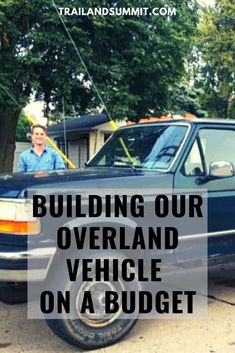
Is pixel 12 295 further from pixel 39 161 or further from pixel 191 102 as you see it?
pixel 191 102

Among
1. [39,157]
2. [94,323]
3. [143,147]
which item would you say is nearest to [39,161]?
[39,157]

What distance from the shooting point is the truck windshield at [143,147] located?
178 inches

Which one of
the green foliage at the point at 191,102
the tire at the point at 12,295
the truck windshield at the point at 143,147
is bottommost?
the tire at the point at 12,295

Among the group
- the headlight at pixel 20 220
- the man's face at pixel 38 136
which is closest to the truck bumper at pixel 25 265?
the headlight at pixel 20 220

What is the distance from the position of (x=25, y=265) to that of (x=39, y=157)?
2.39m

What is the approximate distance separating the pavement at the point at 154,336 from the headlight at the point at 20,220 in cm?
102

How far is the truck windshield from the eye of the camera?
14.8ft

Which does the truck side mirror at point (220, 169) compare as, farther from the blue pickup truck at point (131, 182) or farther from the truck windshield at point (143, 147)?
the truck windshield at point (143, 147)

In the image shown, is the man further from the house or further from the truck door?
the house

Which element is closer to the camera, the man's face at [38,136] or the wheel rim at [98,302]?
the wheel rim at [98,302]

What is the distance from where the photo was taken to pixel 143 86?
1625 centimetres

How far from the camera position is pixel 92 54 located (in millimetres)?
14664

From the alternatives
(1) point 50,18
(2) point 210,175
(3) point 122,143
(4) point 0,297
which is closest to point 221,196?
(2) point 210,175

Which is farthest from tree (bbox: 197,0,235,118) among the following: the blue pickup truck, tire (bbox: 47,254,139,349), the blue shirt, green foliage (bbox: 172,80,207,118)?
tire (bbox: 47,254,139,349)
